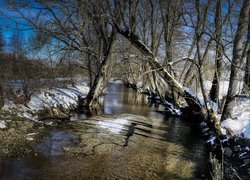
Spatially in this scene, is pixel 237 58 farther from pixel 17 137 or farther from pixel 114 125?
pixel 17 137

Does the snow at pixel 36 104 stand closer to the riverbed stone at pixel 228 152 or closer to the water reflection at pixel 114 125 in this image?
the water reflection at pixel 114 125

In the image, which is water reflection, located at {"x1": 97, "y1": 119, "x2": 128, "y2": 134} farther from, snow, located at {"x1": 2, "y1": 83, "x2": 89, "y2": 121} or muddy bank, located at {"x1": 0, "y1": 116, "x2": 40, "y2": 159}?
snow, located at {"x1": 2, "y1": 83, "x2": 89, "y2": 121}

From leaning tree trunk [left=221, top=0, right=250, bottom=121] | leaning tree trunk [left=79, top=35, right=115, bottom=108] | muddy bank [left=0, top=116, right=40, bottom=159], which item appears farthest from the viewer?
leaning tree trunk [left=79, top=35, right=115, bottom=108]

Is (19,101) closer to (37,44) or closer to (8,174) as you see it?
(37,44)

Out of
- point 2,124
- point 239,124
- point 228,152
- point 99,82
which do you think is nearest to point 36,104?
point 2,124

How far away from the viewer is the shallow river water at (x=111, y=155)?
6.07 meters

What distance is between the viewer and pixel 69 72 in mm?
23453

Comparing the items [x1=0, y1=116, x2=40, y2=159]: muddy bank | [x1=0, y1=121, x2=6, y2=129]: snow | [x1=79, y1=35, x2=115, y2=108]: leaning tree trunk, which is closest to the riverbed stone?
[x1=0, y1=116, x2=40, y2=159]: muddy bank

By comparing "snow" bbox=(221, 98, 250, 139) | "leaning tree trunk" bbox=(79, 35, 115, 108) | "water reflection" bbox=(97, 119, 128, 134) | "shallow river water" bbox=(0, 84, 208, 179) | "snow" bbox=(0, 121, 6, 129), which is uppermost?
"leaning tree trunk" bbox=(79, 35, 115, 108)

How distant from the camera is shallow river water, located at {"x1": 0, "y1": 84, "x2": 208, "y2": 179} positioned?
6.07 m

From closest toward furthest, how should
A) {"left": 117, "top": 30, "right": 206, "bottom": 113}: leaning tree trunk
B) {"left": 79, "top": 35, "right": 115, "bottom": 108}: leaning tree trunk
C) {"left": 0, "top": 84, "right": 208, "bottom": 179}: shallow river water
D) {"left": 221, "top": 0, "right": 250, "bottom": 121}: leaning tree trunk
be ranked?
{"left": 0, "top": 84, "right": 208, "bottom": 179}: shallow river water, {"left": 221, "top": 0, "right": 250, "bottom": 121}: leaning tree trunk, {"left": 117, "top": 30, "right": 206, "bottom": 113}: leaning tree trunk, {"left": 79, "top": 35, "right": 115, "bottom": 108}: leaning tree trunk

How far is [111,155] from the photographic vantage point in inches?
290

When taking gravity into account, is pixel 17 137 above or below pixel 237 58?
below

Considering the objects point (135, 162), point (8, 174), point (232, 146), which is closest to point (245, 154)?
point (232, 146)
